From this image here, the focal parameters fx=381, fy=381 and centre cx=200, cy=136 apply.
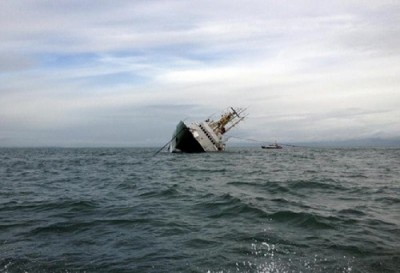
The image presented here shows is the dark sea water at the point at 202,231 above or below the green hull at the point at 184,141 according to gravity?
below

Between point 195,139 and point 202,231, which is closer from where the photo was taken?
point 202,231

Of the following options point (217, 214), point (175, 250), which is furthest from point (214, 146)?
point (175, 250)

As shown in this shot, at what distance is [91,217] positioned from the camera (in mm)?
12227

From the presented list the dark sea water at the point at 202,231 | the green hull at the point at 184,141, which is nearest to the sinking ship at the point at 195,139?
the green hull at the point at 184,141

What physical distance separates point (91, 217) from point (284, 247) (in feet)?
20.9

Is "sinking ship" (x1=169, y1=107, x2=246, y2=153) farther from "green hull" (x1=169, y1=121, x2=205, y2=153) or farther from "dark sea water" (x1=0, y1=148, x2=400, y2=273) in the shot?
"dark sea water" (x1=0, y1=148, x2=400, y2=273)

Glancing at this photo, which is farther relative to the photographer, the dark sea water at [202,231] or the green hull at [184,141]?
the green hull at [184,141]

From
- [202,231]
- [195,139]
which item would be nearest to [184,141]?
[195,139]

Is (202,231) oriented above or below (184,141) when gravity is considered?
below

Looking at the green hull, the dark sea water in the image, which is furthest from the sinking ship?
the dark sea water

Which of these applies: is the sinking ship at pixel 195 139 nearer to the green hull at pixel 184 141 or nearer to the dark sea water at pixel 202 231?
the green hull at pixel 184 141

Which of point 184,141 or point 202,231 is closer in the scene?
point 202,231

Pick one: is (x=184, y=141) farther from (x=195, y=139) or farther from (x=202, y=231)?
(x=202, y=231)

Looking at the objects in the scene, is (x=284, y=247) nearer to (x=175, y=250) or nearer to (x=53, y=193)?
(x=175, y=250)
